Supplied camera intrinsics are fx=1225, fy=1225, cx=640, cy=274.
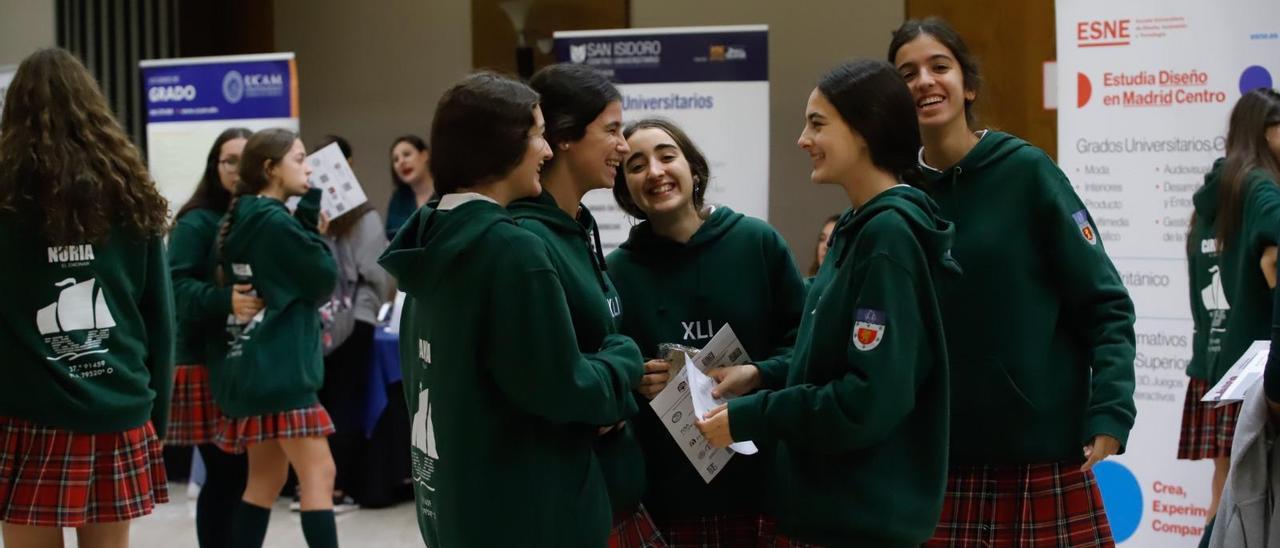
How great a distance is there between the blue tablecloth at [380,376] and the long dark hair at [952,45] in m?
3.82

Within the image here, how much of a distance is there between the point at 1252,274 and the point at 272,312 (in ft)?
9.59

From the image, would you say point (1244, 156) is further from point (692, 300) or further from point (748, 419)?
point (748, 419)

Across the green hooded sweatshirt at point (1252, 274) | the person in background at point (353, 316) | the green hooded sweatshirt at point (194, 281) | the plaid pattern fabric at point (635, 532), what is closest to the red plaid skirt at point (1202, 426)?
the green hooded sweatshirt at point (1252, 274)

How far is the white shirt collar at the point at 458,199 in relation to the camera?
185cm

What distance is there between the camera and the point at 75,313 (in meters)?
2.69

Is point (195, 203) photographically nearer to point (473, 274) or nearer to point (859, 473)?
point (473, 274)

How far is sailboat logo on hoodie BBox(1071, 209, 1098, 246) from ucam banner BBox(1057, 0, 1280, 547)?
213 centimetres

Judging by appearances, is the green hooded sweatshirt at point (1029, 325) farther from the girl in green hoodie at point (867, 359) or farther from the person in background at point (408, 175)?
the person in background at point (408, 175)

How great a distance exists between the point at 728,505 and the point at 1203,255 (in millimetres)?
2359

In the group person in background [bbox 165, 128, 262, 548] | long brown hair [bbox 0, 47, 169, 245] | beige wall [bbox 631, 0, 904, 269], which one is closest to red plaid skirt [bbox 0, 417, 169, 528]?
long brown hair [bbox 0, 47, 169, 245]

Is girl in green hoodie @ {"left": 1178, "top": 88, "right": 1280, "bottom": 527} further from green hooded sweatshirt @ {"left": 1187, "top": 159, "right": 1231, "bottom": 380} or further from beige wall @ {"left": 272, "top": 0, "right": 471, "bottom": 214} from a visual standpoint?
beige wall @ {"left": 272, "top": 0, "right": 471, "bottom": 214}

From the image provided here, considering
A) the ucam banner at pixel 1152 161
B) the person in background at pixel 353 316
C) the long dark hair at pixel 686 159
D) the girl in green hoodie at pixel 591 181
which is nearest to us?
the girl in green hoodie at pixel 591 181

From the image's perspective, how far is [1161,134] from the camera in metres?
4.05

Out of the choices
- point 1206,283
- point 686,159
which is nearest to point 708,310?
point 686,159
